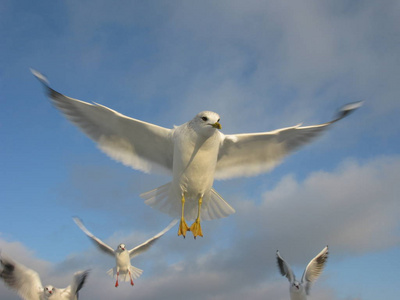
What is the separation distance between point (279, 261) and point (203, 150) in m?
5.22

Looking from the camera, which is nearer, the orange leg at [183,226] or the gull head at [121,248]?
the orange leg at [183,226]

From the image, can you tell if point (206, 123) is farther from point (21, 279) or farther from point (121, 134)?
point (21, 279)

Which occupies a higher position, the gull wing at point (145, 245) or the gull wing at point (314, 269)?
the gull wing at point (145, 245)

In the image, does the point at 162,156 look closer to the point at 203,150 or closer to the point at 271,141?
the point at 203,150

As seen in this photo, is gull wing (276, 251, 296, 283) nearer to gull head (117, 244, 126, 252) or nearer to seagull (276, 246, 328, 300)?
seagull (276, 246, 328, 300)

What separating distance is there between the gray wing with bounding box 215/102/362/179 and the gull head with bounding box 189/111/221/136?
0.96 metres

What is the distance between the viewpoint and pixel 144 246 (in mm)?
11914

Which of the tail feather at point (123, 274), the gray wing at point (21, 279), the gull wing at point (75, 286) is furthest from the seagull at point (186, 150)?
the tail feather at point (123, 274)

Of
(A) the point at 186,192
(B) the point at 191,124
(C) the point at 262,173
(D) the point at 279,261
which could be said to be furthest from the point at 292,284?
(B) the point at 191,124

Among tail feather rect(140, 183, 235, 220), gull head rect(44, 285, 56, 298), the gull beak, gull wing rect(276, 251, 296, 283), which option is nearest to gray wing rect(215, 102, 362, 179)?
tail feather rect(140, 183, 235, 220)

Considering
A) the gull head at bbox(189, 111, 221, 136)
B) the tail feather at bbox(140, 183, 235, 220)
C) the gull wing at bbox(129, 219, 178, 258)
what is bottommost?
the tail feather at bbox(140, 183, 235, 220)

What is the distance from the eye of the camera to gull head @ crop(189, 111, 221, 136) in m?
6.29

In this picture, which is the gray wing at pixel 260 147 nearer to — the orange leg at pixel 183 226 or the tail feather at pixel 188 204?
the tail feather at pixel 188 204

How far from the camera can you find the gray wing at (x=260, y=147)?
7449 mm
